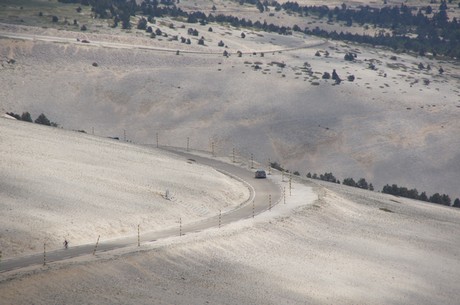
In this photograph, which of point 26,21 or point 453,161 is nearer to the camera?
point 453,161

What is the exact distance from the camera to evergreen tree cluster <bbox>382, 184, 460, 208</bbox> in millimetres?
78938

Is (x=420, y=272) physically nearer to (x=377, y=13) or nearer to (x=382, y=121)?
(x=382, y=121)

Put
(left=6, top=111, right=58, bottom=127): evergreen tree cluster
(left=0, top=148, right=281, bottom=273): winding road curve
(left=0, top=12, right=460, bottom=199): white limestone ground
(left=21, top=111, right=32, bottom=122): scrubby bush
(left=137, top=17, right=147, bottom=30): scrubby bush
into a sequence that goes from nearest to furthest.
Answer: (left=0, top=148, right=281, bottom=273): winding road curve → (left=21, top=111, right=32, bottom=122): scrubby bush → (left=6, top=111, right=58, bottom=127): evergreen tree cluster → (left=0, top=12, right=460, bottom=199): white limestone ground → (left=137, top=17, right=147, bottom=30): scrubby bush

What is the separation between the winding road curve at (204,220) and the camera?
4047 cm

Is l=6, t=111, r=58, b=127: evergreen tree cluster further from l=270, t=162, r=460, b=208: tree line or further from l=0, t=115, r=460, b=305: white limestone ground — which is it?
l=270, t=162, r=460, b=208: tree line

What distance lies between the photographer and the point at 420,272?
166 ft

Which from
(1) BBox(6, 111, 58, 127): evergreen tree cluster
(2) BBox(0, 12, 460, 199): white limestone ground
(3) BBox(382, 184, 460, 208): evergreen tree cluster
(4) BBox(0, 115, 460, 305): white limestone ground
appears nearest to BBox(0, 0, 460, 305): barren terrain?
(4) BBox(0, 115, 460, 305): white limestone ground

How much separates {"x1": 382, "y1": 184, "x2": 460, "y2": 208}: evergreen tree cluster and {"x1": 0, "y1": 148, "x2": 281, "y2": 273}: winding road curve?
13.3 metres

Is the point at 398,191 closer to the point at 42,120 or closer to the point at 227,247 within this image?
the point at 42,120

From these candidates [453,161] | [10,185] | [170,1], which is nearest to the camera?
[10,185]

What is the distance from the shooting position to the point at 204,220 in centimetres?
5362

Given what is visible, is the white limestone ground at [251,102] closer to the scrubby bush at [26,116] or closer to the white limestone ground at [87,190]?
the scrubby bush at [26,116]

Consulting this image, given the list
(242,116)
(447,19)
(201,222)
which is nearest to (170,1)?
(447,19)

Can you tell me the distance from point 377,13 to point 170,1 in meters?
40.6
